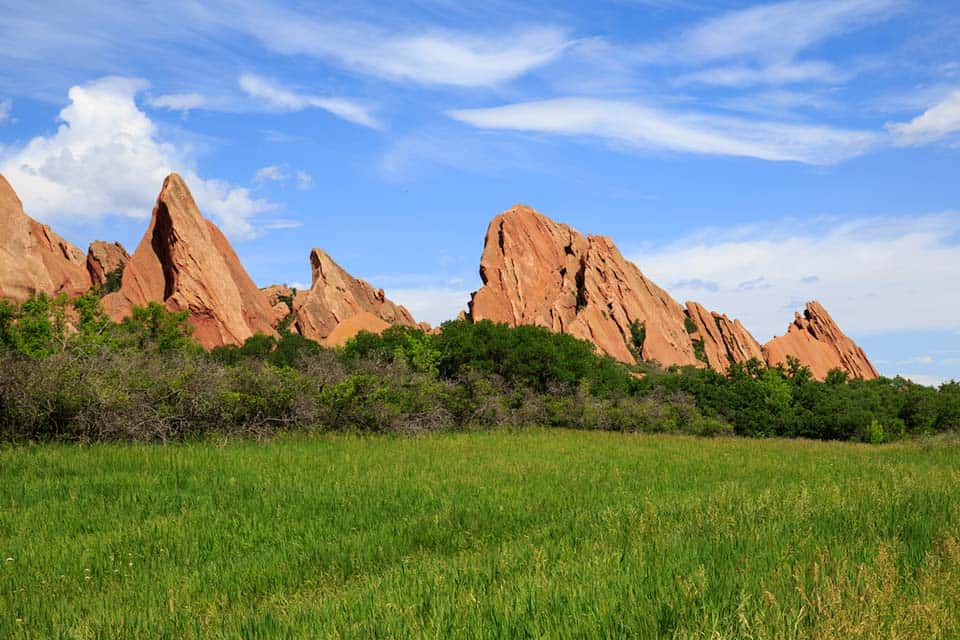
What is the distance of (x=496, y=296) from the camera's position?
11888 centimetres

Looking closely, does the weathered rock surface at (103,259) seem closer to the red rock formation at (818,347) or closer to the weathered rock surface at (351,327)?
the weathered rock surface at (351,327)

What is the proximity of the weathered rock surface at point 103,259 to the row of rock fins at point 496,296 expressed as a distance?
0.65 ft

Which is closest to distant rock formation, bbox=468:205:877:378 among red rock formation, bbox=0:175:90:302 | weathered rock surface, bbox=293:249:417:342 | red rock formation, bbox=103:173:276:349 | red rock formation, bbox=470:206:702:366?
red rock formation, bbox=470:206:702:366

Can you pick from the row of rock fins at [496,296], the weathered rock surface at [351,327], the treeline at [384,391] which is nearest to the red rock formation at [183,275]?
the row of rock fins at [496,296]

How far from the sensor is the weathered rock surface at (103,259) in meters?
102

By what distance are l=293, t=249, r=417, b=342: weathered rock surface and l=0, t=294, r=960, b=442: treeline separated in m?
48.9

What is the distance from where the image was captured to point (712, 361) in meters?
135

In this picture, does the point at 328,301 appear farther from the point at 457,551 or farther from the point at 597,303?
the point at 457,551

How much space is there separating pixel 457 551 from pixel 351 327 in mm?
93667

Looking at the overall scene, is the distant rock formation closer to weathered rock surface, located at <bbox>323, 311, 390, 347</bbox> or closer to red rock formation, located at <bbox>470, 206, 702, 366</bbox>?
red rock formation, located at <bbox>470, 206, 702, 366</bbox>

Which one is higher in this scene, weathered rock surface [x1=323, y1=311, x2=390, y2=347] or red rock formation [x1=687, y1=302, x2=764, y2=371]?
red rock formation [x1=687, y1=302, x2=764, y2=371]

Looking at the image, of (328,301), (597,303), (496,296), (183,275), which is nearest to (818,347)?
(597,303)

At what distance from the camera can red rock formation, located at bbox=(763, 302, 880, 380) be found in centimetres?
12462

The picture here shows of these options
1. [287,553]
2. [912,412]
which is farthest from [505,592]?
[912,412]
